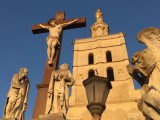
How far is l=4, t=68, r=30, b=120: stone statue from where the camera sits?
4.82 metres

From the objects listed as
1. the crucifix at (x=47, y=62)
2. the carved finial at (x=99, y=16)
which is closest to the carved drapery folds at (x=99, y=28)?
the carved finial at (x=99, y=16)

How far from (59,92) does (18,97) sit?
1173mm

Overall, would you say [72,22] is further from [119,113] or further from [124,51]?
[124,51]

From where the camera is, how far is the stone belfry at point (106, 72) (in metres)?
18.5

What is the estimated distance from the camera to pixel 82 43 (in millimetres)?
28438

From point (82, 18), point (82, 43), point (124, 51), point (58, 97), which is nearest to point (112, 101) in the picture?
point (124, 51)

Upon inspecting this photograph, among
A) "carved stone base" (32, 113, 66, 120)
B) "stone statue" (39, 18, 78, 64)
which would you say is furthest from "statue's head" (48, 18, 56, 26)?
"carved stone base" (32, 113, 66, 120)

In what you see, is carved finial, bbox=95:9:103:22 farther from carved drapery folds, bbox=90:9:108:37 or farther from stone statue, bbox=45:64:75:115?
stone statue, bbox=45:64:75:115

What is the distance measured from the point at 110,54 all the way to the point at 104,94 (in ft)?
72.7

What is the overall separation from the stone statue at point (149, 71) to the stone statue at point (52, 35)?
305 centimetres

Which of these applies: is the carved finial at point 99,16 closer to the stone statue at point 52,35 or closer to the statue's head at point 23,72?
the stone statue at point 52,35

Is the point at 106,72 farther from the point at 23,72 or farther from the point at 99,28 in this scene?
the point at 23,72

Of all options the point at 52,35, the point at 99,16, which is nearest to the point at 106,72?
the point at 99,16

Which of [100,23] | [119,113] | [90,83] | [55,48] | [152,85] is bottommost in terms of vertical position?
[152,85]
